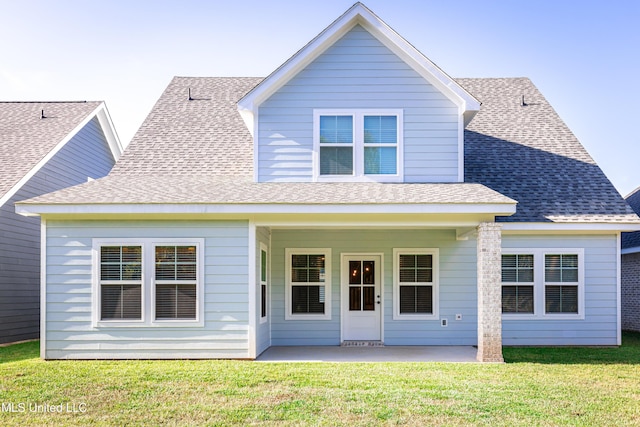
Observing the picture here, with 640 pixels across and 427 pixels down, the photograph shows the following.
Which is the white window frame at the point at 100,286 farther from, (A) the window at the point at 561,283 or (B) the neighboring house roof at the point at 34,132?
(A) the window at the point at 561,283

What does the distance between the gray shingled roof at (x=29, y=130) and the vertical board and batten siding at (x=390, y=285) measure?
661 cm

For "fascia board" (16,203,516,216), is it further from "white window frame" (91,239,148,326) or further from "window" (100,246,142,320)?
"window" (100,246,142,320)

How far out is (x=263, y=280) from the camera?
12016 mm

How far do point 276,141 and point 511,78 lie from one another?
27.1 ft

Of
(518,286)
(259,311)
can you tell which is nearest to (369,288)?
(259,311)

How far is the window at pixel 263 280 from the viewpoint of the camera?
11.6 m

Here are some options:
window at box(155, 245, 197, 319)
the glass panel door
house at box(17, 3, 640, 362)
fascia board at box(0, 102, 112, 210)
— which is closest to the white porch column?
house at box(17, 3, 640, 362)

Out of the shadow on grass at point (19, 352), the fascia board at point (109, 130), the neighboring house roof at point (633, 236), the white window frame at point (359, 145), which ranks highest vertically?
the fascia board at point (109, 130)

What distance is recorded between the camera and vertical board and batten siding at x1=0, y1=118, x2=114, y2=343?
1361 centimetres

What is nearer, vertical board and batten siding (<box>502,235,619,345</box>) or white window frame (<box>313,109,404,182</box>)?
white window frame (<box>313,109,404,182</box>)

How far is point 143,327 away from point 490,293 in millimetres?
6208

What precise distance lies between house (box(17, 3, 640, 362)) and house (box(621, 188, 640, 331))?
15.0 feet

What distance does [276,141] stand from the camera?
1199 cm

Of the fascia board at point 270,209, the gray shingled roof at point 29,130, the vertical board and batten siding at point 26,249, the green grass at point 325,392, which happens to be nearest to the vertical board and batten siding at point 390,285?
the green grass at point 325,392
